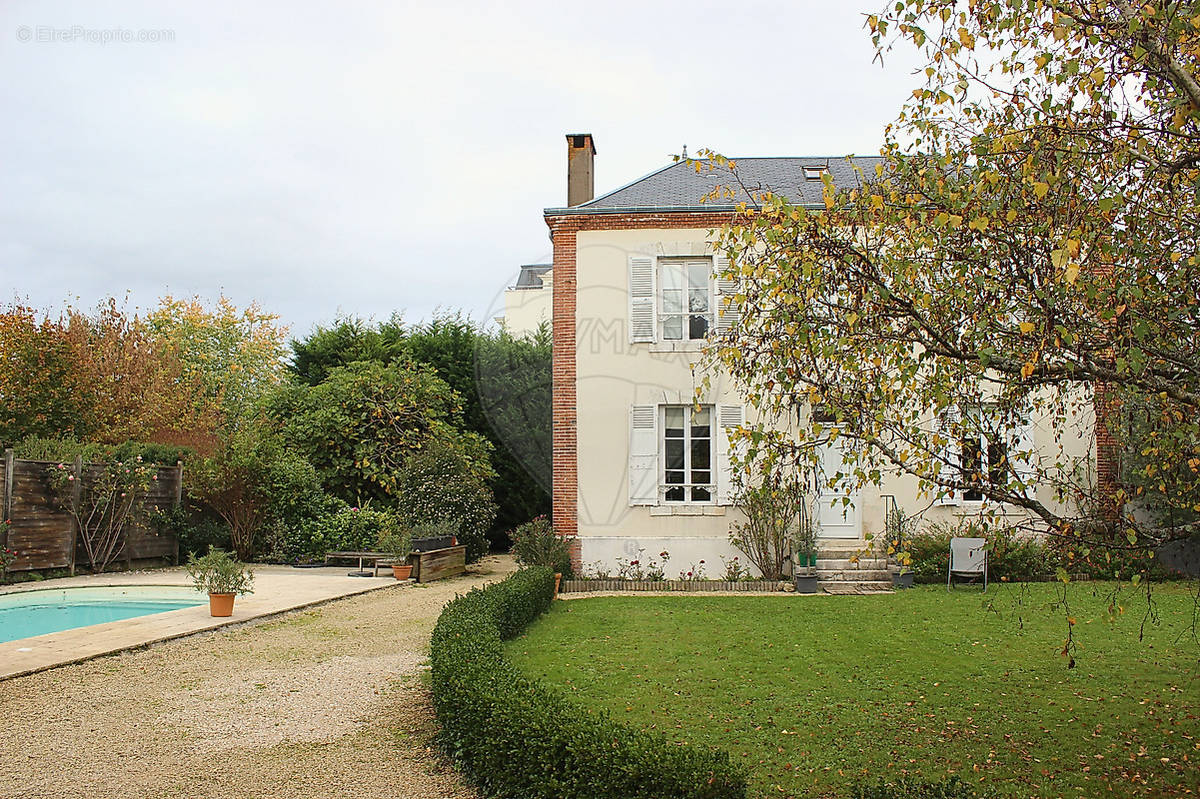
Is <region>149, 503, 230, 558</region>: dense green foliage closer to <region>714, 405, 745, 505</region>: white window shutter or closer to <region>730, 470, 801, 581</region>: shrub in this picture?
<region>714, 405, 745, 505</region>: white window shutter

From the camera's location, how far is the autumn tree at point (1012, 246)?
3.74 metres

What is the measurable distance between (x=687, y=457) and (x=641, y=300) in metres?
2.60

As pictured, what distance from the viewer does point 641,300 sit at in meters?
14.0

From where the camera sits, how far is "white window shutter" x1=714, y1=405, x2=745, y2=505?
13469 millimetres

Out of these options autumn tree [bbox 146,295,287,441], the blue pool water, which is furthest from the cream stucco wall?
autumn tree [bbox 146,295,287,441]

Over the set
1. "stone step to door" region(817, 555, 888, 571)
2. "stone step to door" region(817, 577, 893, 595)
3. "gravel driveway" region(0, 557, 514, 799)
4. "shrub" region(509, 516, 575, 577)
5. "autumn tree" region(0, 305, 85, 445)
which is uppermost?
"autumn tree" region(0, 305, 85, 445)

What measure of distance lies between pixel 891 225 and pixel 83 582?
13.7m

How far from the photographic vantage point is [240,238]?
24.0 m

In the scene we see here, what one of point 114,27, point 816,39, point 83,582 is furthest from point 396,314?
point 816,39

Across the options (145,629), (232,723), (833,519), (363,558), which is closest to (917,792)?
(232,723)

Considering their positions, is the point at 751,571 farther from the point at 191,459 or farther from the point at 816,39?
the point at 191,459

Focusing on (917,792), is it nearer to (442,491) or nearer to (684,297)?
(684,297)

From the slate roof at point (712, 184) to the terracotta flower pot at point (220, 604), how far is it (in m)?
7.61

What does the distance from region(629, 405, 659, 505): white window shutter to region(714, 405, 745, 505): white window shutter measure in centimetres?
95
